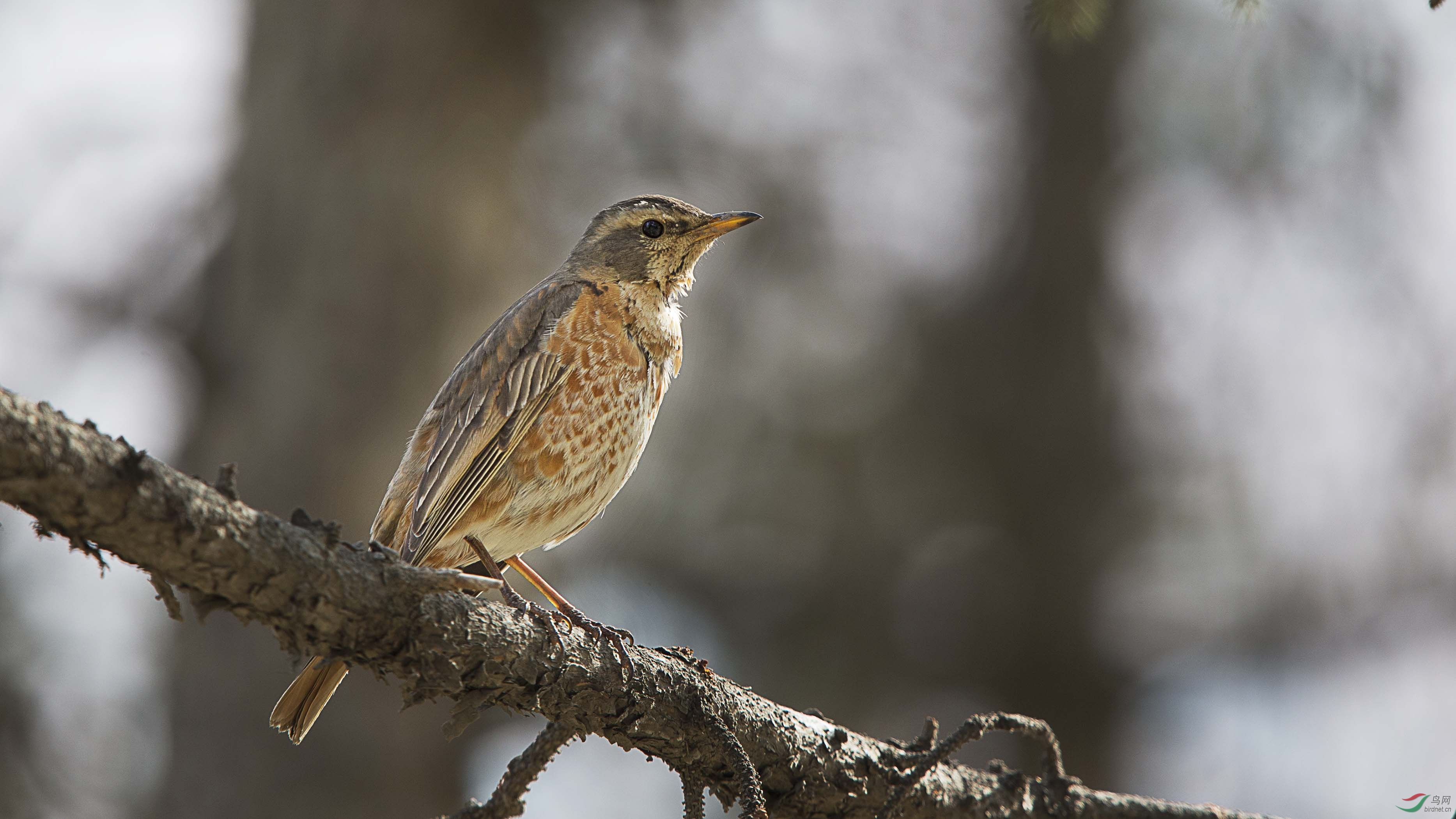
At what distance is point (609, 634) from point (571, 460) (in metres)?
1.29

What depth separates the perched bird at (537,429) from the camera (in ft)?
12.8

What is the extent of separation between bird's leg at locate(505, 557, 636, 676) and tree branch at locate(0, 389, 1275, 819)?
3 cm

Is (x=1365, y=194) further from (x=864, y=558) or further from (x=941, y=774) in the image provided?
(x=941, y=774)

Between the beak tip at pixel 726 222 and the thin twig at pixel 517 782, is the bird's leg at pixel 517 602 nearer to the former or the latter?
the thin twig at pixel 517 782

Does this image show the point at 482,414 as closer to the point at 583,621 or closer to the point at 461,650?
the point at 583,621

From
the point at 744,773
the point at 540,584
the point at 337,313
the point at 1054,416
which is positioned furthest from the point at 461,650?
the point at 1054,416

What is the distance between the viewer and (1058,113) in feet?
30.7

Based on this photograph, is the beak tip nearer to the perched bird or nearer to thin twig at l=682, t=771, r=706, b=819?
the perched bird

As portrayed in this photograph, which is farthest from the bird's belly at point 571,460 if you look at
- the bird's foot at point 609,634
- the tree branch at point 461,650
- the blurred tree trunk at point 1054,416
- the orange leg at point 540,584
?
the blurred tree trunk at point 1054,416

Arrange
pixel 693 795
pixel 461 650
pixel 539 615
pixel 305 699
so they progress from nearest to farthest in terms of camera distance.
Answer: pixel 461 650
pixel 693 795
pixel 539 615
pixel 305 699

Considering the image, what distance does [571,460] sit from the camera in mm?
3938

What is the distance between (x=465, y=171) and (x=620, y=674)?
4.48 metres

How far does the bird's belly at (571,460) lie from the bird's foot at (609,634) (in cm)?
53

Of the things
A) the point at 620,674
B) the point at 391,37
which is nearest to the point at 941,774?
the point at 620,674
